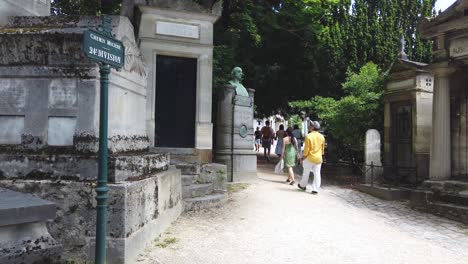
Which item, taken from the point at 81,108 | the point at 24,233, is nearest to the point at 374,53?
the point at 81,108

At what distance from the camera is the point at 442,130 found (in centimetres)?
991

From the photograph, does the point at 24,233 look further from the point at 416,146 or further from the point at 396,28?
the point at 396,28

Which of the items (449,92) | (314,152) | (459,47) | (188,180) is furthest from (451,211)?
(188,180)

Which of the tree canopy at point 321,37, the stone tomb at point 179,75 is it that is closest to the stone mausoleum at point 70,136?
the stone tomb at point 179,75

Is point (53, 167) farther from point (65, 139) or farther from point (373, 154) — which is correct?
point (373, 154)

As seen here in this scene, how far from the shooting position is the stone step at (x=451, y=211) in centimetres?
869

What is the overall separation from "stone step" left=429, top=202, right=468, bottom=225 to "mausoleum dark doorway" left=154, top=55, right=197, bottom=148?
17.6 ft

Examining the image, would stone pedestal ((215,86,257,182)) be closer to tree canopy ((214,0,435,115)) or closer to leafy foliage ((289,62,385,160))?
leafy foliage ((289,62,385,160))

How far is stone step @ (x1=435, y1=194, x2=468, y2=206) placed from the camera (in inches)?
356

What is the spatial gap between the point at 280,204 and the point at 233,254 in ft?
11.8

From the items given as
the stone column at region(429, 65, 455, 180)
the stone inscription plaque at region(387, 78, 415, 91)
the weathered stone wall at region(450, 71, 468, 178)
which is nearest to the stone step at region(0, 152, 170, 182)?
the stone column at region(429, 65, 455, 180)

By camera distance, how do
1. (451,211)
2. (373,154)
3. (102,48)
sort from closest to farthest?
1. (102,48)
2. (451,211)
3. (373,154)

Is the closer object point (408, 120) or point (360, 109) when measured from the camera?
point (408, 120)

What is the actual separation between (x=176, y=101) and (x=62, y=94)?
4.85 meters
